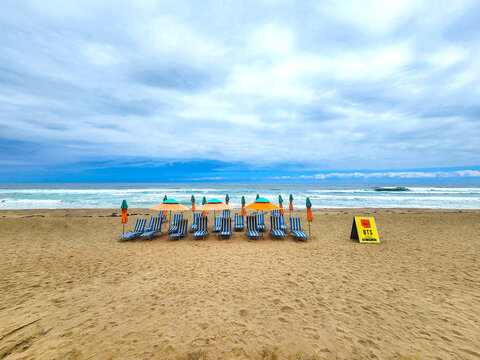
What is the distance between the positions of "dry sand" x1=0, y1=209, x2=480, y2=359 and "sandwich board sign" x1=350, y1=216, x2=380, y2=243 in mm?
329

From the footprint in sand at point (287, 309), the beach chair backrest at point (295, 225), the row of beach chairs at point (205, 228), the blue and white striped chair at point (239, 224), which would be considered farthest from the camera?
the blue and white striped chair at point (239, 224)

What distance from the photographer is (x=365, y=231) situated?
8.27 meters

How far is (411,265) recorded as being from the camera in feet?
19.0

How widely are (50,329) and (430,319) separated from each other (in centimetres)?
613

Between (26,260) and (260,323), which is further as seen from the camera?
(26,260)

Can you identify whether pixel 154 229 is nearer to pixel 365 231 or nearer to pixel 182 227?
pixel 182 227

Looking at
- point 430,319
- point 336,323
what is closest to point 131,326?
point 336,323

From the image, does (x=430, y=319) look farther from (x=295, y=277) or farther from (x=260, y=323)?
(x=260, y=323)

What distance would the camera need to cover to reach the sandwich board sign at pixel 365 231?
317 inches

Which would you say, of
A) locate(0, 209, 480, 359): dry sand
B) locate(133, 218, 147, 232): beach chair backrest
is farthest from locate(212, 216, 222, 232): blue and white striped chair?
locate(133, 218, 147, 232): beach chair backrest

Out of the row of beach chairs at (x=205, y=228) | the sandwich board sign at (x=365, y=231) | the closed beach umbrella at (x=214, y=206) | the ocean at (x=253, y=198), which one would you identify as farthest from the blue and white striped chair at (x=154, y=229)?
the ocean at (x=253, y=198)

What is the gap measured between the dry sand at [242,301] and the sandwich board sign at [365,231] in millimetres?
329

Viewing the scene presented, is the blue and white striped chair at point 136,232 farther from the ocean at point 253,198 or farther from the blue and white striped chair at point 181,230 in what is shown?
the ocean at point 253,198

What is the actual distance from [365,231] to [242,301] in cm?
648
